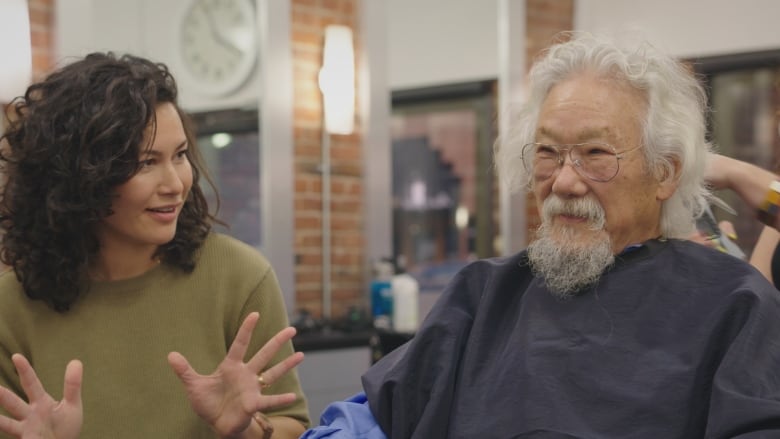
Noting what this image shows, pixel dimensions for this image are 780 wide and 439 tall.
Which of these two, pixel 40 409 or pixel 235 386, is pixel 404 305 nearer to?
pixel 235 386

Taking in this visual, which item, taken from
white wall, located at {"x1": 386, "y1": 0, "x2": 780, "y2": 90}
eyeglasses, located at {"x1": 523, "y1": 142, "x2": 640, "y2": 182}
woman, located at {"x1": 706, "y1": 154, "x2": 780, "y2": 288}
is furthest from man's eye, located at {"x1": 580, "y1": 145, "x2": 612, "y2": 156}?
white wall, located at {"x1": 386, "y1": 0, "x2": 780, "y2": 90}

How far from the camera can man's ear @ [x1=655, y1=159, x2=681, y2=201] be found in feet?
5.66

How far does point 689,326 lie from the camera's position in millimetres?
1550

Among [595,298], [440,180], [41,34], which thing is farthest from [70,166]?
[440,180]

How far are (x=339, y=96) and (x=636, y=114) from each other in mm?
2603

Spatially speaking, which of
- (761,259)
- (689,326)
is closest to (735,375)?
(689,326)

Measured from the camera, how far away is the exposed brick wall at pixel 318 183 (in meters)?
4.08

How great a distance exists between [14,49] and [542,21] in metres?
3.22

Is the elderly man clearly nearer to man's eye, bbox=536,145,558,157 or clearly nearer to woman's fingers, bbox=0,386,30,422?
man's eye, bbox=536,145,558,157

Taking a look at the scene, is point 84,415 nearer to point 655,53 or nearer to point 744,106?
point 655,53

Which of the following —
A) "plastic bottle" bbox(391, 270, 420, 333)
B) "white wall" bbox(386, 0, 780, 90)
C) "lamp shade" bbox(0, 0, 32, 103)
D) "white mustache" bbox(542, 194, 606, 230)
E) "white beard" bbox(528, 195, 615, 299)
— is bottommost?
"plastic bottle" bbox(391, 270, 420, 333)

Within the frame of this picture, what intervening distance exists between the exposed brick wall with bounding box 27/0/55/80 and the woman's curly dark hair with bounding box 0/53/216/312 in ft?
A: 4.57

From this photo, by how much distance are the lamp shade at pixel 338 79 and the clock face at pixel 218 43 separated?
1.21 feet

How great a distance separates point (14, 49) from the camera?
122 inches
